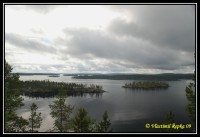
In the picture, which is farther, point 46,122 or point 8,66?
point 46,122

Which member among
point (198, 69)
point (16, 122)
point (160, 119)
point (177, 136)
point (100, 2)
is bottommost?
point (160, 119)

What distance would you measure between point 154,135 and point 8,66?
19.5 meters

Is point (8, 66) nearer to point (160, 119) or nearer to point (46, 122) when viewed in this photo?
point (46, 122)

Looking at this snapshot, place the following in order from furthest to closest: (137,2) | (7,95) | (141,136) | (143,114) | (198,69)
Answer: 1. (143,114)
2. (7,95)
3. (198,69)
4. (137,2)
5. (141,136)

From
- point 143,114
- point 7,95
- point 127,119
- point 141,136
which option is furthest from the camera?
point 143,114

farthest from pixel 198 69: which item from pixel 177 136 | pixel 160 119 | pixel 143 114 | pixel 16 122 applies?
pixel 143 114

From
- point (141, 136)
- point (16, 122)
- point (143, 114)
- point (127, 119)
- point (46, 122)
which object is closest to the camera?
point (141, 136)

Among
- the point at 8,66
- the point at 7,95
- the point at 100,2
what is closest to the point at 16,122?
the point at 7,95

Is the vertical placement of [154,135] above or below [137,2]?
below

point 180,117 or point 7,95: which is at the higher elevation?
point 7,95

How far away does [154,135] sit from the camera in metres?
10.7

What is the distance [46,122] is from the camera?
281 ft

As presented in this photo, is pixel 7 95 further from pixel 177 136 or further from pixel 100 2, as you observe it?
pixel 177 136

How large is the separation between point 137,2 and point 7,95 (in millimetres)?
17955
